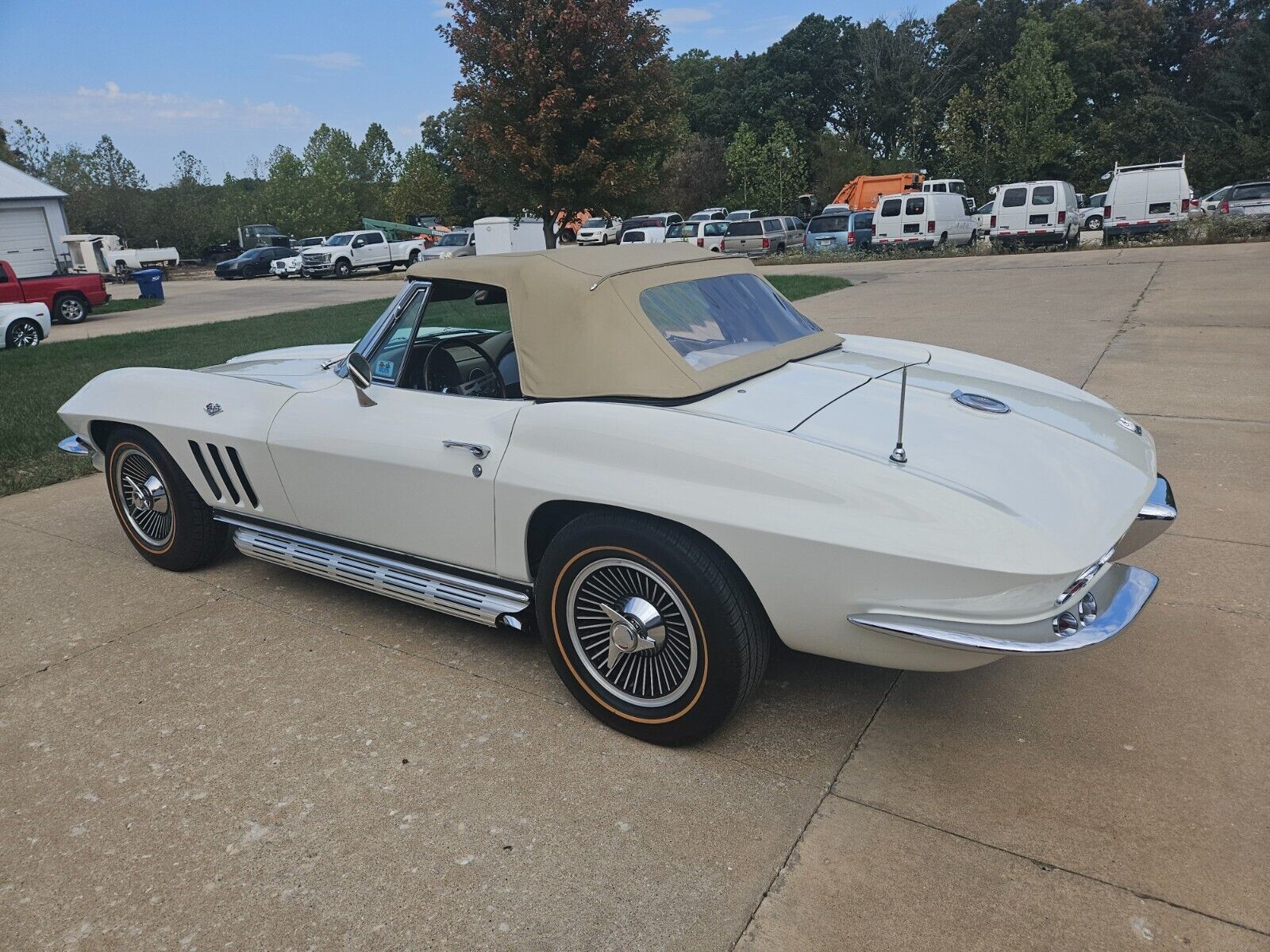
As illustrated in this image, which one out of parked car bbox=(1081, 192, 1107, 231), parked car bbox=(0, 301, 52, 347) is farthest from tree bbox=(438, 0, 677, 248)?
parked car bbox=(1081, 192, 1107, 231)

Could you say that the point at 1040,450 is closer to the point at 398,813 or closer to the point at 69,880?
the point at 398,813

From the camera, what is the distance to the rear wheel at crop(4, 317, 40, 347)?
15039 millimetres

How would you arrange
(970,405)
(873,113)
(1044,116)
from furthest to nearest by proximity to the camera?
(873,113) < (1044,116) < (970,405)

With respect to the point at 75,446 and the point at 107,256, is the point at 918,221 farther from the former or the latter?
the point at 107,256

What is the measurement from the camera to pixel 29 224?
1192 inches

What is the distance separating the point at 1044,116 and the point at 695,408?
44498 millimetres

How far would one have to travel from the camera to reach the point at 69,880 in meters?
2.37

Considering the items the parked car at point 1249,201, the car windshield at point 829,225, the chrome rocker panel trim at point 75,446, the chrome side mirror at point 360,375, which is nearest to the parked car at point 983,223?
the car windshield at point 829,225

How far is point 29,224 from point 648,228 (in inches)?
843

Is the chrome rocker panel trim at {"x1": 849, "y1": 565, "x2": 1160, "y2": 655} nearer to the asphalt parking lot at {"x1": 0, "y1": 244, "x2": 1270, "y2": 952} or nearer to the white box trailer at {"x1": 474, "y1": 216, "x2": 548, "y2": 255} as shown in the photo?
the asphalt parking lot at {"x1": 0, "y1": 244, "x2": 1270, "y2": 952}

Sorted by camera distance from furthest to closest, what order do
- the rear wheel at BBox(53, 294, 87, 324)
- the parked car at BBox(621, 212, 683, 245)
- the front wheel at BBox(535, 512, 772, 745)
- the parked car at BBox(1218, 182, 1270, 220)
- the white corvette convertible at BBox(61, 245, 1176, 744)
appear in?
the parked car at BBox(621, 212, 683, 245) < the parked car at BBox(1218, 182, 1270, 220) < the rear wheel at BBox(53, 294, 87, 324) < the front wheel at BBox(535, 512, 772, 745) < the white corvette convertible at BBox(61, 245, 1176, 744)

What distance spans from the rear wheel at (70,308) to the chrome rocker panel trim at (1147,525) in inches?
904

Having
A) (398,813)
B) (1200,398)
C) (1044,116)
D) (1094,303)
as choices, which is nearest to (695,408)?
(398,813)

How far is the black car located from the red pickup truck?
56.2ft
